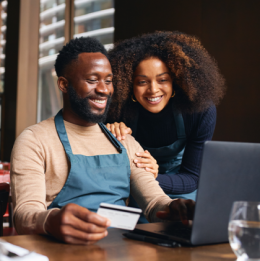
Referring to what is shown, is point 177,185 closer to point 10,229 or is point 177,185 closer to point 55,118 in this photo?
point 55,118

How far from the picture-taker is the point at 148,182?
4.86 ft

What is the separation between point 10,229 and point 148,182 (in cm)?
166

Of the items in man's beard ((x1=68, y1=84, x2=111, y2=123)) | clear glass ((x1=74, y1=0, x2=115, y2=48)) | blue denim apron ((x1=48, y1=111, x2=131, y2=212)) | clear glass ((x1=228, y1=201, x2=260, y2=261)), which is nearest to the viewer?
clear glass ((x1=228, y1=201, x2=260, y2=261))

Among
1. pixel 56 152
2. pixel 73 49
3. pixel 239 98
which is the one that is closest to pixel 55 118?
pixel 56 152

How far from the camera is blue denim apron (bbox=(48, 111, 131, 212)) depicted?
1298 millimetres

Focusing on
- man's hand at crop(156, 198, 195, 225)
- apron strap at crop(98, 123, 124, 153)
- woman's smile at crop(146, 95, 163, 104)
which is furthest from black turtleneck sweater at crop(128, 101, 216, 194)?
man's hand at crop(156, 198, 195, 225)

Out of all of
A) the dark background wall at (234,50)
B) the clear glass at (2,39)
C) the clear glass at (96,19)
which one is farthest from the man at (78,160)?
the clear glass at (2,39)

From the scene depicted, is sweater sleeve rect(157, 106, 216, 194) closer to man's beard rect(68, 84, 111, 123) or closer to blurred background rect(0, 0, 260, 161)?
man's beard rect(68, 84, 111, 123)

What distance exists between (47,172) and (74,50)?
55 centimetres

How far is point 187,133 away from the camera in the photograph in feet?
6.91

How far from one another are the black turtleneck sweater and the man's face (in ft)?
2.16

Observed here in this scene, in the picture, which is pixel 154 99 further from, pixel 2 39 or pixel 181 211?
pixel 2 39

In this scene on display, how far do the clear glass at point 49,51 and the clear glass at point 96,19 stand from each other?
0.29 m

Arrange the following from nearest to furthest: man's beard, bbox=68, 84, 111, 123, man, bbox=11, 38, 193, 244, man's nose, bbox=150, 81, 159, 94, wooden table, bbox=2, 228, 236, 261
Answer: wooden table, bbox=2, 228, 236, 261, man, bbox=11, 38, 193, 244, man's beard, bbox=68, 84, 111, 123, man's nose, bbox=150, 81, 159, 94
